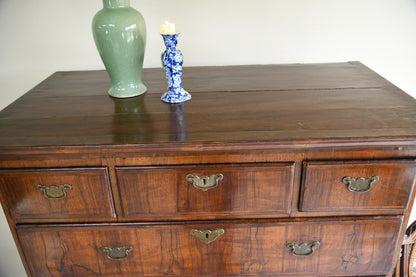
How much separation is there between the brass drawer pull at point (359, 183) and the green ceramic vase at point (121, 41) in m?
0.65

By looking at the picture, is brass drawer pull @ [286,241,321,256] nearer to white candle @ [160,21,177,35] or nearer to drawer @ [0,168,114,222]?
drawer @ [0,168,114,222]

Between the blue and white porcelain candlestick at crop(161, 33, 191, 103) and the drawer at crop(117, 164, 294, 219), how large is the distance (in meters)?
0.26

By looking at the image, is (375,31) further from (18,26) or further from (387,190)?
(18,26)

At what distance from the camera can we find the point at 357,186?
79 cm

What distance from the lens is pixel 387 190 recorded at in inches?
31.4

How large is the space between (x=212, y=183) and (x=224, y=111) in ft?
0.68

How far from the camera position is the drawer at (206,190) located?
0.77 meters

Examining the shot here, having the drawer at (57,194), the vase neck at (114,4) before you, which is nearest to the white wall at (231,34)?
the vase neck at (114,4)

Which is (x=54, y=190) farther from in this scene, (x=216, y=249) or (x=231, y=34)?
(x=231, y=34)

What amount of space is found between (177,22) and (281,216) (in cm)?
84

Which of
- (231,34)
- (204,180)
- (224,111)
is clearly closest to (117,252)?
(204,180)

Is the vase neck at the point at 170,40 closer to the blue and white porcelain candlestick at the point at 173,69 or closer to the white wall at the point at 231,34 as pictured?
the blue and white porcelain candlestick at the point at 173,69

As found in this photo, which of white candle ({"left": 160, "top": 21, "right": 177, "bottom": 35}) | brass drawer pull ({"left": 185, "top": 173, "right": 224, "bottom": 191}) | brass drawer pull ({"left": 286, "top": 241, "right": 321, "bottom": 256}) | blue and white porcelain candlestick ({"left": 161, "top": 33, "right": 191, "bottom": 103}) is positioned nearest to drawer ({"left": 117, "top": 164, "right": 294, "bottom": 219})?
brass drawer pull ({"left": 185, "top": 173, "right": 224, "bottom": 191})

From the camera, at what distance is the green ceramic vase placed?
2.93ft
